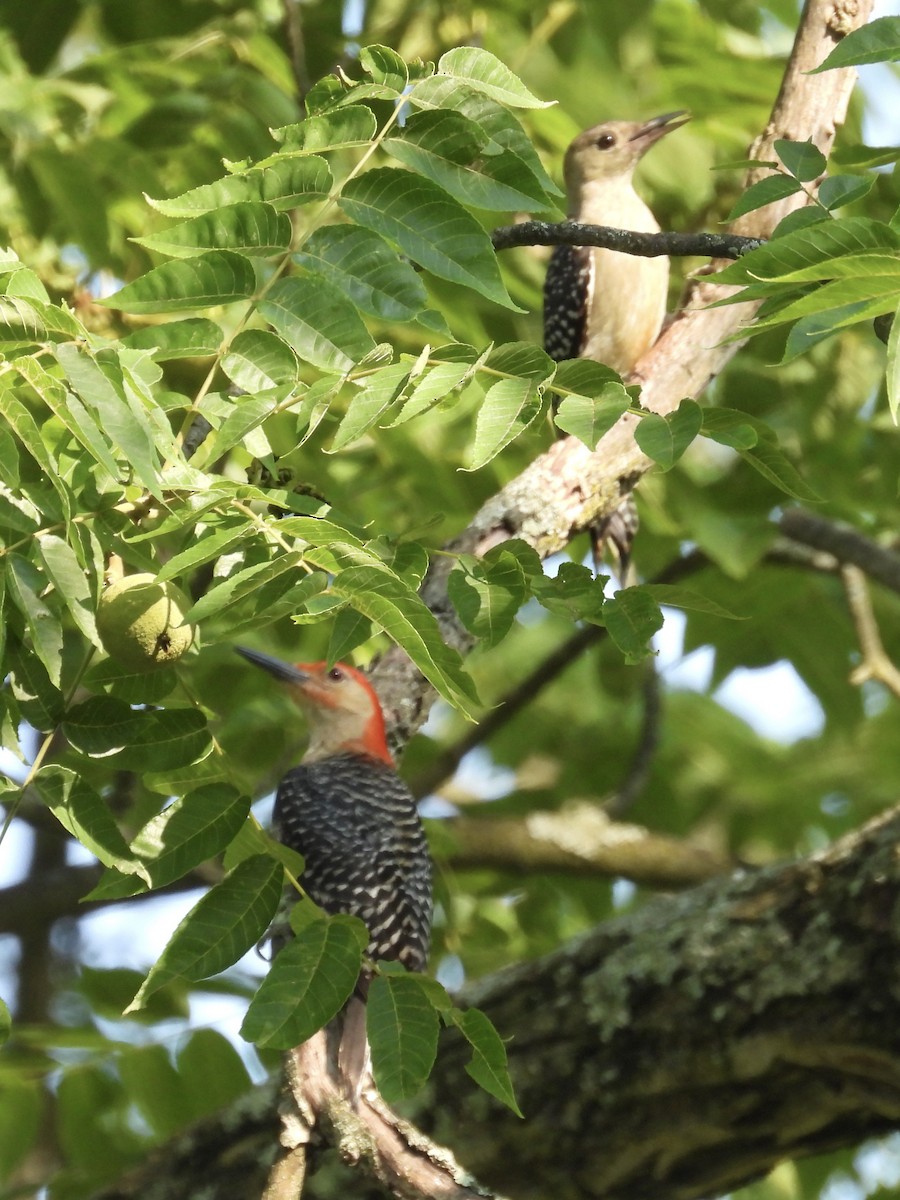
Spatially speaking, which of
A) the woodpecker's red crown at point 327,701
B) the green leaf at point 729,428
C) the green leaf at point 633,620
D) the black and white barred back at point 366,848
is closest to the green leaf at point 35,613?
the green leaf at point 633,620

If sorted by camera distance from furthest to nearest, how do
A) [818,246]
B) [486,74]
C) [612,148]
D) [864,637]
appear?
1. [864,637]
2. [612,148]
3. [486,74]
4. [818,246]

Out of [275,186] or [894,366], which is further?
[275,186]

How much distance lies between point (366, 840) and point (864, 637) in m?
3.00

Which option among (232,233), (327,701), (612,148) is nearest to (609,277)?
(612,148)

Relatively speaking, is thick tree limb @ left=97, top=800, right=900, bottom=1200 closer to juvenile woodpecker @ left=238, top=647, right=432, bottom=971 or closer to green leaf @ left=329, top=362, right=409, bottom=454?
juvenile woodpecker @ left=238, top=647, right=432, bottom=971

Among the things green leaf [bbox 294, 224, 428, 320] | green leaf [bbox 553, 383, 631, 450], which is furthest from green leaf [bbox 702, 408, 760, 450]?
green leaf [bbox 294, 224, 428, 320]

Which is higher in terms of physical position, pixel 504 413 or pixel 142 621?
pixel 504 413

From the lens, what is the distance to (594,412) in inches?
110

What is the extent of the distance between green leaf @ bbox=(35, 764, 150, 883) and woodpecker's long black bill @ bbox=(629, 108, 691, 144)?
4.38 m

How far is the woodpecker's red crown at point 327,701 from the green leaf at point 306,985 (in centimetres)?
251

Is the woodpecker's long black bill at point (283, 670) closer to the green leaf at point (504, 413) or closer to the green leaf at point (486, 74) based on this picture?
the green leaf at point (504, 413)

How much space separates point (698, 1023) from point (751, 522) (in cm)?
200

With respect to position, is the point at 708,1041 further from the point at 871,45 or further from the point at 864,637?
the point at 871,45

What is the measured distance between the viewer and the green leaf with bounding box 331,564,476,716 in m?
2.54
